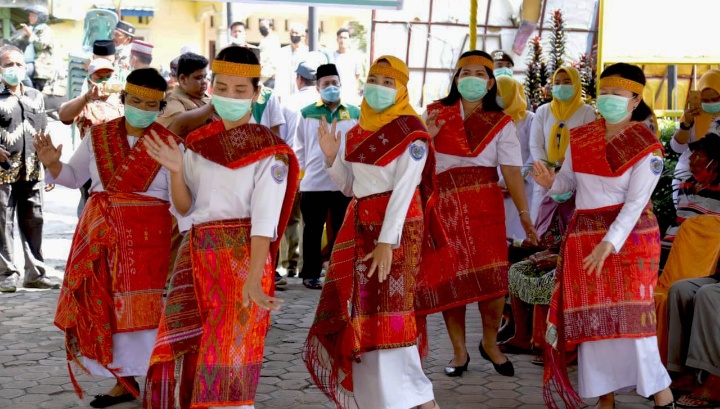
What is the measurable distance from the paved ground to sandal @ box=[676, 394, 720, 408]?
0.57 ft

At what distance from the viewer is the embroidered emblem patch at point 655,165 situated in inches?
199

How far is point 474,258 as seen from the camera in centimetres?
615

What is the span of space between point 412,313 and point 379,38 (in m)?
11.9

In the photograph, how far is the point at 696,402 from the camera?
5.56 meters

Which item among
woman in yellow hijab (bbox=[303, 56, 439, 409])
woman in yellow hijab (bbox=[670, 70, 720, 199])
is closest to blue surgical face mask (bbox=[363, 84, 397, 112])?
woman in yellow hijab (bbox=[303, 56, 439, 409])

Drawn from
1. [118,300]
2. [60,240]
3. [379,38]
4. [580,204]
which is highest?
[379,38]

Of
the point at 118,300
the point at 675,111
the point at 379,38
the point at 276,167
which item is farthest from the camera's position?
the point at 379,38

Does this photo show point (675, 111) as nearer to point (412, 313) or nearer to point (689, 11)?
point (689, 11)

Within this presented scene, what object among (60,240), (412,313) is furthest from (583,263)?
(60,240)

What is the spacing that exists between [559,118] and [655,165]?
2.90 m

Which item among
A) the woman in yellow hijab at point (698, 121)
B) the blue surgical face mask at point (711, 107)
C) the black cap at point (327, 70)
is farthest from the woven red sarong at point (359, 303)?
the black cap at point (327, 70)

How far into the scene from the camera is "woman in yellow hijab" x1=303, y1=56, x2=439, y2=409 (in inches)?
195

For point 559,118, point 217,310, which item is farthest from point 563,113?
point 217,310

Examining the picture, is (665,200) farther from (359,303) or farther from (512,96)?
(359,303)
